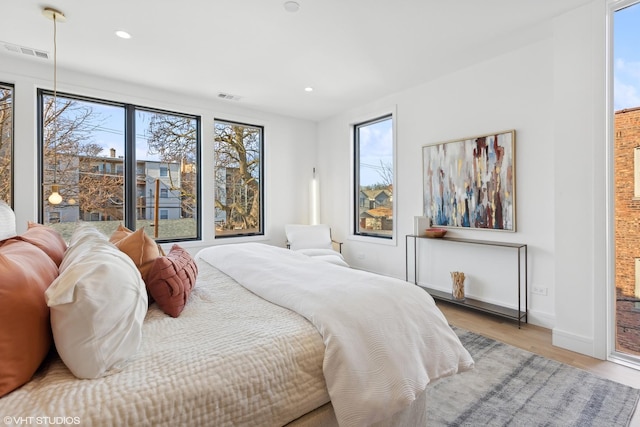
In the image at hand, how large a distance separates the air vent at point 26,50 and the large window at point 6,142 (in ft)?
1.52

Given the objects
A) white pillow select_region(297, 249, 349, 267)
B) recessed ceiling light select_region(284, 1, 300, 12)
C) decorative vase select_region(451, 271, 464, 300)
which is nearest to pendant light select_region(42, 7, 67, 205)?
recessed ceiling light select_region(284, 1, 300, 12)

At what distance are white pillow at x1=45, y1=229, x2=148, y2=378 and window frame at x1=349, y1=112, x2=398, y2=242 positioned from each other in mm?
3701

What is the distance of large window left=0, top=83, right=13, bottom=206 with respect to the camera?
3168 mm

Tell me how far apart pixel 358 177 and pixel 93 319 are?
4396 millimetres

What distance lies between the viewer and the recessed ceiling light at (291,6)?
7.52 ft

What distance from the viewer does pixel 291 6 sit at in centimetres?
232

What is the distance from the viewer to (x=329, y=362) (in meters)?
1.12

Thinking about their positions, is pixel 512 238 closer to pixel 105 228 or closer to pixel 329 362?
pixel 329 362

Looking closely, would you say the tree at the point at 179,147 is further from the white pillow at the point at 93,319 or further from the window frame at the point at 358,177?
the white pillow at the point at 93,319

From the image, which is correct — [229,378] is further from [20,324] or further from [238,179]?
[238,179]

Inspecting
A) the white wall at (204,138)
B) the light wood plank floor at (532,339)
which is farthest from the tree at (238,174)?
the light wood plank floor at (532,339)

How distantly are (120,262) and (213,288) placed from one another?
0.75 m

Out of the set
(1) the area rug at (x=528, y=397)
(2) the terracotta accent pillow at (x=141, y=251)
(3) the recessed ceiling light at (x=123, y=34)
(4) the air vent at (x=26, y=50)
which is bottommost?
(1) the area rug at (x=528, y=397)

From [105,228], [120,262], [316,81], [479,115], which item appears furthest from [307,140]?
[120,262]
